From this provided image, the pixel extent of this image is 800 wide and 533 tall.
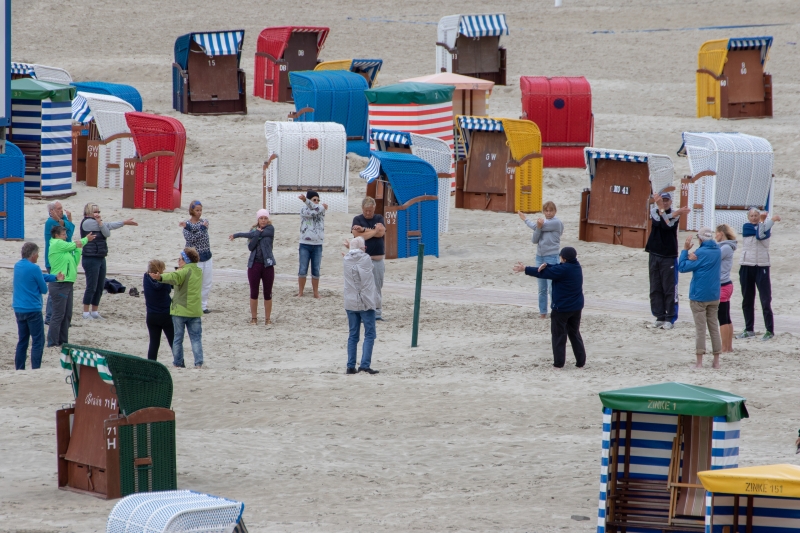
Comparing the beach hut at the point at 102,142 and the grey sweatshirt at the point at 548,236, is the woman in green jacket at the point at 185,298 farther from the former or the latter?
the beach hut at the point at 102,142

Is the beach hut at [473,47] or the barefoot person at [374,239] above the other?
the beach hut at [473,47]

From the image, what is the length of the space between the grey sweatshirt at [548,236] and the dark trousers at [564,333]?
224cm

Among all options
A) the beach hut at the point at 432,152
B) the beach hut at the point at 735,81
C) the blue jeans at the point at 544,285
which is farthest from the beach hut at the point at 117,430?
the beach hut at the point at 735,81

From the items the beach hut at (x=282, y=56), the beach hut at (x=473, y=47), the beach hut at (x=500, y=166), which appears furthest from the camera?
the beach hut at (x=473, y=47)

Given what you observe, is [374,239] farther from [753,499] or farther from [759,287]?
[753,499]

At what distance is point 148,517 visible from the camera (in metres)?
6.17

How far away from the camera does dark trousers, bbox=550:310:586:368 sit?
39.3ft

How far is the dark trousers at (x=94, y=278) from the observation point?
14.1 meters

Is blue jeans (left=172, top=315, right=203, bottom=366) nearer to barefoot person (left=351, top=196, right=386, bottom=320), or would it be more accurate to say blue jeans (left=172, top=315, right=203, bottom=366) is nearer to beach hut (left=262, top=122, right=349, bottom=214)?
barefoot person (left=351, top=196, right=386, bottom=320)

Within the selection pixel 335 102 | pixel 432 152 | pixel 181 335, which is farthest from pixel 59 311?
pixel 335 102

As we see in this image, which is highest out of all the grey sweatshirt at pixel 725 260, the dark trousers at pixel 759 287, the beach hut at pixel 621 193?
the beach hut at pixel 621 193

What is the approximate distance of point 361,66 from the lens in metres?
29.9

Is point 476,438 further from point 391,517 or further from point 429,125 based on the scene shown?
point 429,125

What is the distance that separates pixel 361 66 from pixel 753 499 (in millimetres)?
24329
